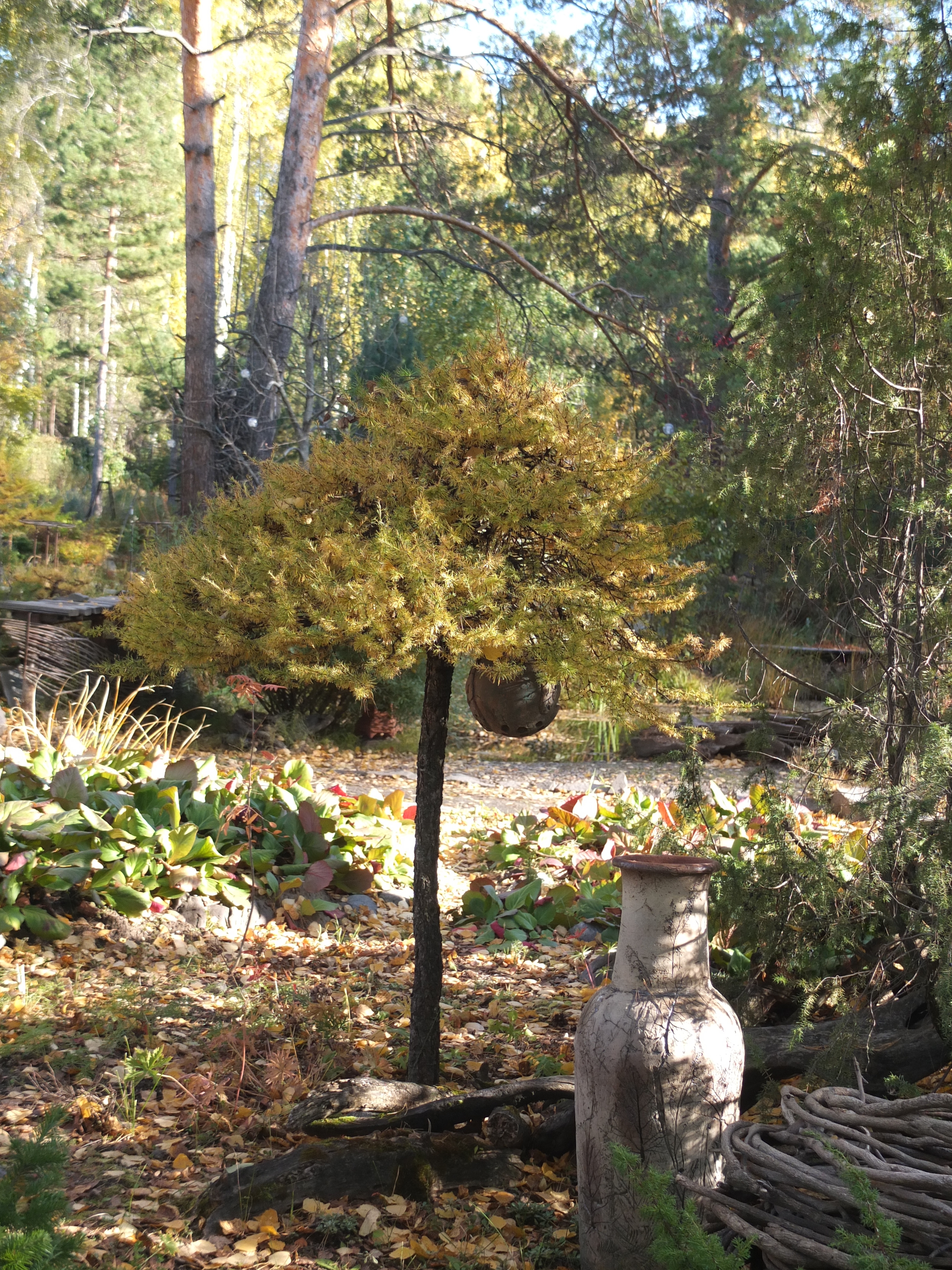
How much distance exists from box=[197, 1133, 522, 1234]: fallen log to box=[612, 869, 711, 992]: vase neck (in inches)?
23.3

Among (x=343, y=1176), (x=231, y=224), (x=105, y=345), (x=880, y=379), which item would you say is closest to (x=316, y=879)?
(x=343, y=1176)

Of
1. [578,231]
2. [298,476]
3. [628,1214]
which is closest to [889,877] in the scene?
[628,1214]

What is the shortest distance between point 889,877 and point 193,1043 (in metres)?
1.99

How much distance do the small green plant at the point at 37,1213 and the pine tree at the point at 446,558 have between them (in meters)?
0.99

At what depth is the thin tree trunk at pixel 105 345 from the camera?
20.2 meters

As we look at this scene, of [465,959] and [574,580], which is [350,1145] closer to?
[574,580]

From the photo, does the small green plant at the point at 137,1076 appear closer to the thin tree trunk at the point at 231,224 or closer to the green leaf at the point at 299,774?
the green leaf at the point at 299,774

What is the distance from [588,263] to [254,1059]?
988cm

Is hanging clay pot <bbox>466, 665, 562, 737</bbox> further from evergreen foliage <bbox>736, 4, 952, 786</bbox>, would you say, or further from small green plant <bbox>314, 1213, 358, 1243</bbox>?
small green plant <bbox>314, 1213, 358, 1243</bbox>

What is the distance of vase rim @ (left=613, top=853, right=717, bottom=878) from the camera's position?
1.98m

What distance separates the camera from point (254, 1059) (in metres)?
2.76

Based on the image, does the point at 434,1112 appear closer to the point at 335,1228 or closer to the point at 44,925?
the point at 335,1228

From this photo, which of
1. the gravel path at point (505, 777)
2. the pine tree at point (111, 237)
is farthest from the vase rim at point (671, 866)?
the pine tree at point (111, 237)

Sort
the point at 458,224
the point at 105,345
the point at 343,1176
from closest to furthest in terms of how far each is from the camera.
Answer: the point at 343,1176 → the point at 458,224 → the point at 105,345
